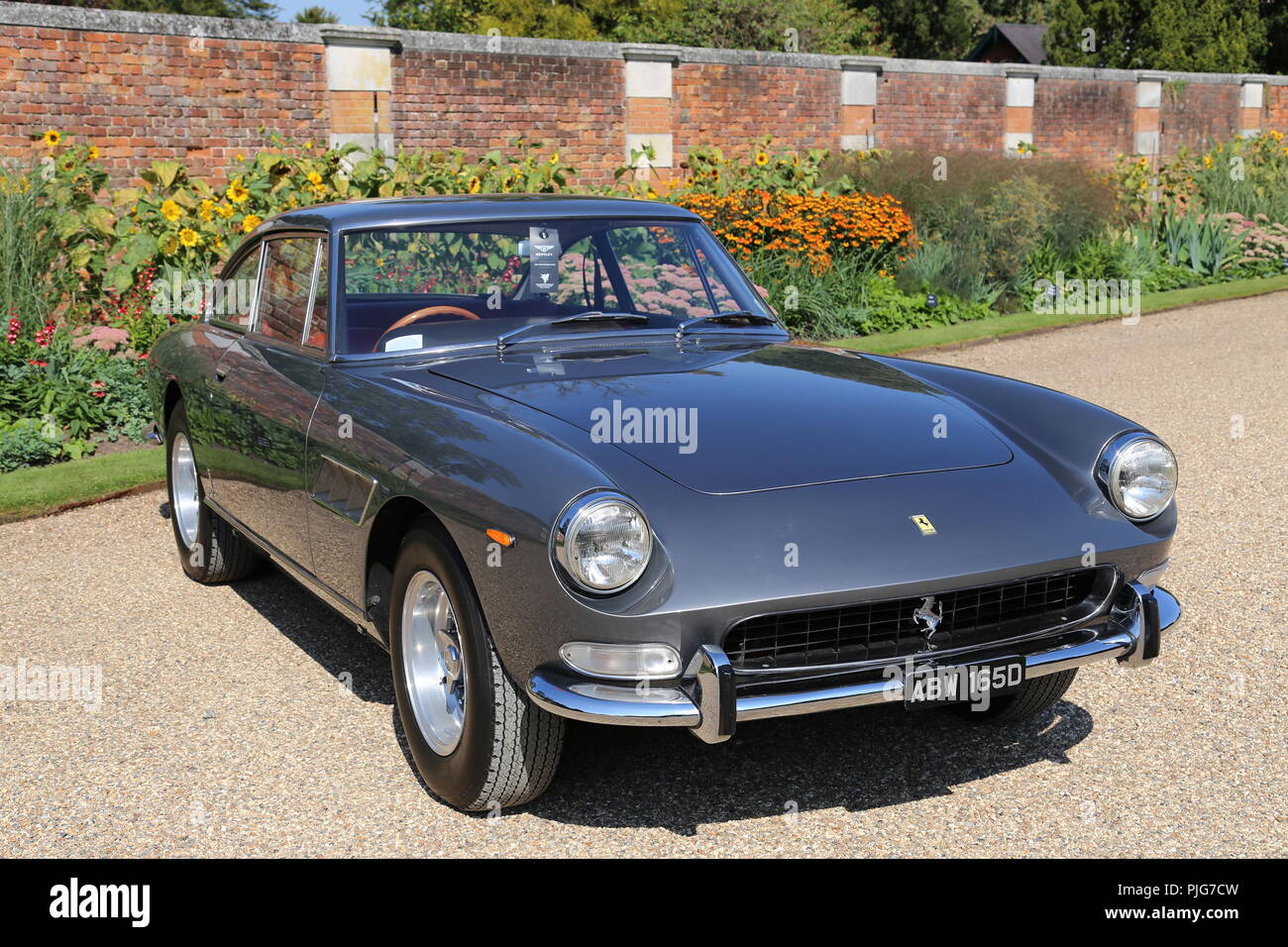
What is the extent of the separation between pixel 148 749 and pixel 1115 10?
1380 inches

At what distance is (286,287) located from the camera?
493 cm

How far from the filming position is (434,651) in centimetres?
371

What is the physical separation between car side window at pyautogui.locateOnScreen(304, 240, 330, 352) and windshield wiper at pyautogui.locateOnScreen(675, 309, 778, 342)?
1.18 meters

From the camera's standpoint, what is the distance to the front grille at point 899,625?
3.17m

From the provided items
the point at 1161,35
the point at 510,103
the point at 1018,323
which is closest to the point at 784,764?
the point at 1018,323

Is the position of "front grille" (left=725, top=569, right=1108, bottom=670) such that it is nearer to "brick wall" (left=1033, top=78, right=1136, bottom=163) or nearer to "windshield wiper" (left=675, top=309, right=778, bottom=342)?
"windshield wiper" (left=675, top=309, right=778, bottom=342)

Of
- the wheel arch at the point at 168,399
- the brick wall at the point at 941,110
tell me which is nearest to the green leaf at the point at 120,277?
the wheel arch at the point at 168,399

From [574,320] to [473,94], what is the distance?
12196 mm

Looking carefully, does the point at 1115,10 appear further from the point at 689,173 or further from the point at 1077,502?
the point at 1077,502

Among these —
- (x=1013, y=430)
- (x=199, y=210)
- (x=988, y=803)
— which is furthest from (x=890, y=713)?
Answer: (x=199, y=210)

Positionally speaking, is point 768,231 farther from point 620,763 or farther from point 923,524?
point 923,524

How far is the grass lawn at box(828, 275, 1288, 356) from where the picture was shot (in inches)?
475

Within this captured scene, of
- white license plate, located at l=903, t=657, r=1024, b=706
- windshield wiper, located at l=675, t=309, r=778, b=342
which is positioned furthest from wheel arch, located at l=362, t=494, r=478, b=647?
white license plate, located at l=903, t=657, r=1024, b=706

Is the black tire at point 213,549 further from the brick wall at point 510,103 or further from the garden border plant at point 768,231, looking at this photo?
the brick wall at point 510,103
